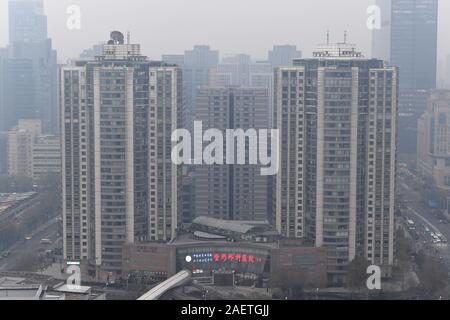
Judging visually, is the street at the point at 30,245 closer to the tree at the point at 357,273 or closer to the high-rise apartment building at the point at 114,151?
the high-rise apartment building at the point at 114,151

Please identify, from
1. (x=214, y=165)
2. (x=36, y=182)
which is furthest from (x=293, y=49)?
(x=36, y=182)

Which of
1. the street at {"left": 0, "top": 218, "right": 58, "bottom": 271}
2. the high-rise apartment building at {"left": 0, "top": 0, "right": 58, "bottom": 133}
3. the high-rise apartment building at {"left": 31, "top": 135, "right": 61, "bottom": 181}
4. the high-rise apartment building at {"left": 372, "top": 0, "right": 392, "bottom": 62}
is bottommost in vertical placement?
the street at {"left": 0, "top": 218, "right": 58, "bottom": 271}

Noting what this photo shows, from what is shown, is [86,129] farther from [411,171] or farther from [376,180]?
[411,171]

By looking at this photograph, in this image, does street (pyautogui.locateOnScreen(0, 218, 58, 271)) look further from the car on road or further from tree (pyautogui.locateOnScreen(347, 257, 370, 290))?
tree (pyautogui.locateOnScreen(347, 257, 370, 290))

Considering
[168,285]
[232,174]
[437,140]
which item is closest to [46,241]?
[232,174]

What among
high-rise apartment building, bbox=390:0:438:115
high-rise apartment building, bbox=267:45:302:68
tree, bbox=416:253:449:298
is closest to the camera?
tree, bbox=416:253:449:298

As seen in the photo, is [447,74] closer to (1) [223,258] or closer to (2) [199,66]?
(2) [199,66]

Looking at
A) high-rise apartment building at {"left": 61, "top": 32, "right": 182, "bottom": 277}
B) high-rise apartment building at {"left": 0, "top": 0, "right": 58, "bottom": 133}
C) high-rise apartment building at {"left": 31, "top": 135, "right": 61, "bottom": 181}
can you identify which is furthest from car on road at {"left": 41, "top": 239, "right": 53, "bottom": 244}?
high-rise apartment building at {"left": 0, "top": 0, "right": 58, "bottom": 133}
